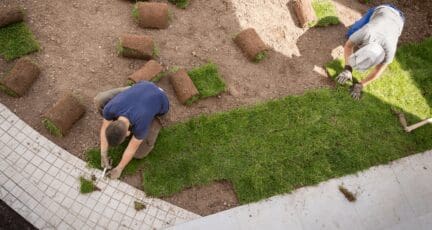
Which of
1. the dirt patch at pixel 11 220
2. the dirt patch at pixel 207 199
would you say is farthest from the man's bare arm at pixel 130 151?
the dirt patch at pixel 11 220

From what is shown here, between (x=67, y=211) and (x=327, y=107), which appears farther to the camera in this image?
(x=327, y=107)

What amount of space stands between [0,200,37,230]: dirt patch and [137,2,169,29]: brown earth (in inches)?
148

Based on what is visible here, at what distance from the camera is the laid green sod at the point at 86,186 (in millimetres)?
6027

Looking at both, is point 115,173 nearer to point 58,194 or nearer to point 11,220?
point 58,194

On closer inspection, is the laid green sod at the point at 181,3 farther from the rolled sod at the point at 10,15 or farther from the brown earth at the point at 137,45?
the rolled sod at the point at 10,15

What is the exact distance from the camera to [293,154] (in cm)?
672

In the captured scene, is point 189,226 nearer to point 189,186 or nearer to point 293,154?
point 189,186

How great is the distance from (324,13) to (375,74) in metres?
1.72

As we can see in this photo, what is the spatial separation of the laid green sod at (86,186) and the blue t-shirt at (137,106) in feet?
3.68

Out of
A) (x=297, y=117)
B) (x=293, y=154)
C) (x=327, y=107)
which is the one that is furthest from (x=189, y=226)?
(x=327, y=107)

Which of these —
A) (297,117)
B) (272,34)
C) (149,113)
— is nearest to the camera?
(149,113)

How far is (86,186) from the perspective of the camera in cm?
604

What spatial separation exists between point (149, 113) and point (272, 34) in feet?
Answer: 10.6

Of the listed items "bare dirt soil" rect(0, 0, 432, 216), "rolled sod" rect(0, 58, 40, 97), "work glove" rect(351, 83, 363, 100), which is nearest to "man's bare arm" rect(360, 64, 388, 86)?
"work glove" rect(351, 83, 363, 100)
